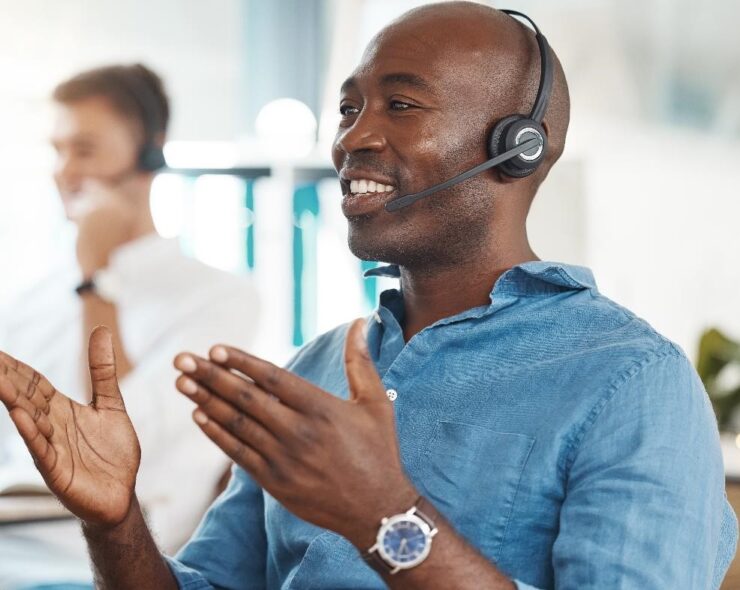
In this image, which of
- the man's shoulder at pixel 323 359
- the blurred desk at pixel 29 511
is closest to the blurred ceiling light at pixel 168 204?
the blurred desk at pixel 29 511

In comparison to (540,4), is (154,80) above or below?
below

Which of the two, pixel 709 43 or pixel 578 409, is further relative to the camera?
pixel 709 43

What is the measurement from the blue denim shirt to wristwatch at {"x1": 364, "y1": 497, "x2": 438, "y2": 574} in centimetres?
15

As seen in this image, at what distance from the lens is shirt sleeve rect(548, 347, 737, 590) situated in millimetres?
829

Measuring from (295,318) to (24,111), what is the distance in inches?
44.5

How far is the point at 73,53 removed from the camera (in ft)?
9.45

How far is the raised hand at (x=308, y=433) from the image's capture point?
0.72 m

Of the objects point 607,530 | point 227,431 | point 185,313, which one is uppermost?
point 227,431

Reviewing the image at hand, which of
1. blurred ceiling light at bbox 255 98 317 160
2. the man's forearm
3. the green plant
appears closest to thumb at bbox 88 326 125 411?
the man's forearm

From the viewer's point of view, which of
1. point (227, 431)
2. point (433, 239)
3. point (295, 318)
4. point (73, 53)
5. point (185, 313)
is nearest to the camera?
point (227, 431)

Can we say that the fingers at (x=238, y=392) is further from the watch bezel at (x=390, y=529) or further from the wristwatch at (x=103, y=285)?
the wristwatch at (x=103, y=285)

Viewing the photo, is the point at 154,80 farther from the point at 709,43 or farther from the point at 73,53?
the point at 709,43

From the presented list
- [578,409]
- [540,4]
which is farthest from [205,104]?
[578,409]

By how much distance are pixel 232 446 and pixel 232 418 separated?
0.02 meters
